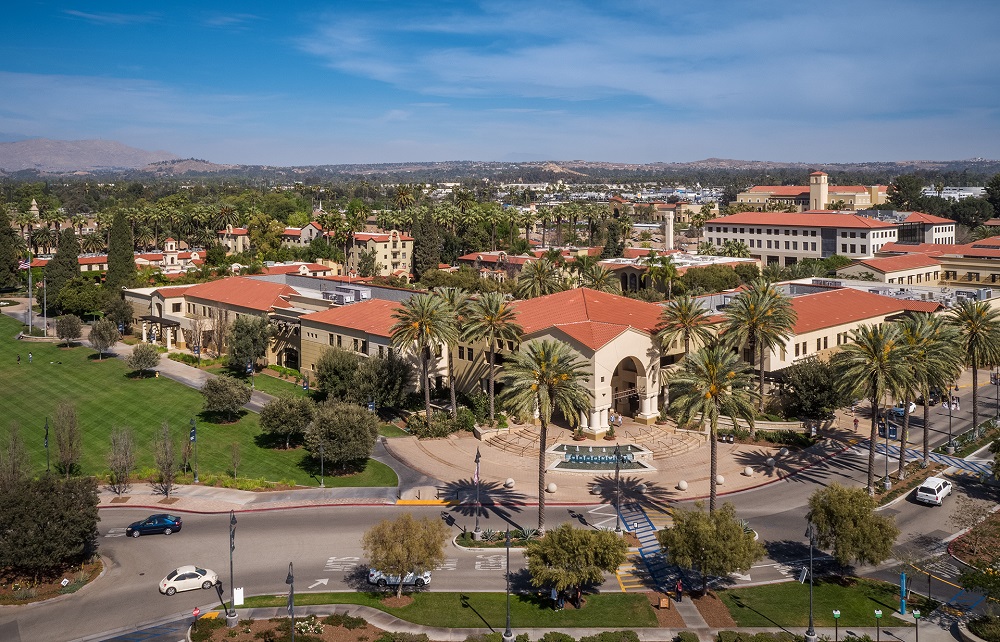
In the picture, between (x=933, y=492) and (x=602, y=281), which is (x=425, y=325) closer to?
(x=602, y=281)

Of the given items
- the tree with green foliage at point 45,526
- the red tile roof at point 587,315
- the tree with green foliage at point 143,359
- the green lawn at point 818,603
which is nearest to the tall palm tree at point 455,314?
the red tile roof at point 587,315

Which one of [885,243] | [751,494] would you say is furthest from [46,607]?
[885,243]

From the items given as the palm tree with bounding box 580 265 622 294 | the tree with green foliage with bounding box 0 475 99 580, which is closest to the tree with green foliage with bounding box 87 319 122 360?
the tree with green foliage with bounding box 0 475 99 580

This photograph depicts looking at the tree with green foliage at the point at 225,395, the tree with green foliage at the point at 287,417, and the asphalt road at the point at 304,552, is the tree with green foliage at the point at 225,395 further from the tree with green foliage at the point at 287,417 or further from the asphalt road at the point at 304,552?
the asphalt road at the point at 304,552

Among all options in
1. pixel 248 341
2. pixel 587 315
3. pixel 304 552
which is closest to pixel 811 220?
pixel 587 315

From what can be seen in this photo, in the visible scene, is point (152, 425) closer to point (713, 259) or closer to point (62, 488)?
point (62, 488)

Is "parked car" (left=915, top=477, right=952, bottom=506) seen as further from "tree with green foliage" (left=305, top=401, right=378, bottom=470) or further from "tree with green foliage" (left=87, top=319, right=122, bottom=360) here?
"tree with green foliage" (left=87, top=319, right=122, bottom=360)

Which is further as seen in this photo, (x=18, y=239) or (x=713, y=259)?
(x=18, y=239)
